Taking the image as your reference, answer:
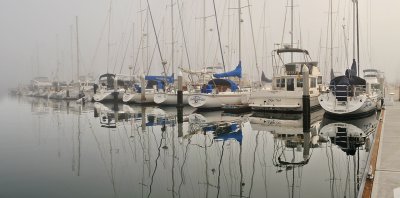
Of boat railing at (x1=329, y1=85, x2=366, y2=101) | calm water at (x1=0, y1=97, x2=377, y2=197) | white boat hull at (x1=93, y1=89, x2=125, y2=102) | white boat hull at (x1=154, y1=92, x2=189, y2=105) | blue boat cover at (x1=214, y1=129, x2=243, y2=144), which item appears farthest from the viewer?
white boat hull at (x1=93, y1=89, x2=125, y2=102)

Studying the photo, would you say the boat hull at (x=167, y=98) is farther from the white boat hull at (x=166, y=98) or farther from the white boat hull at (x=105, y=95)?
the white boat hull at (x=105, y=95)

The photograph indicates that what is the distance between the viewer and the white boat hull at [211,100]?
30.7 m

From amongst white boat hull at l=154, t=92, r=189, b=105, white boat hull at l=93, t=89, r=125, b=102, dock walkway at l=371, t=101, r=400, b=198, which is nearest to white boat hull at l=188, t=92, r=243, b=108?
white boat hull at l=154, t=92, r=189, b=105

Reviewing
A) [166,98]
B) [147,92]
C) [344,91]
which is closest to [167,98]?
[166,98]

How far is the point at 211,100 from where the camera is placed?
1214 inches

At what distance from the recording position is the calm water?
8859mm

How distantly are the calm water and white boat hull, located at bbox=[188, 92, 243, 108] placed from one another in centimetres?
1079

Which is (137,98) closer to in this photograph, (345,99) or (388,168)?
(345,99)

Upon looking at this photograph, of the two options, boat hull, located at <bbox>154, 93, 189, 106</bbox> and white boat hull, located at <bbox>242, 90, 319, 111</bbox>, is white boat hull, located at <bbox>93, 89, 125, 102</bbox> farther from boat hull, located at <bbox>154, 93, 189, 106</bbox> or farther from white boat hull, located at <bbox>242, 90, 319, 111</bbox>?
white boat hull, located at <bbox>242, 90, 319, 111</bbox>

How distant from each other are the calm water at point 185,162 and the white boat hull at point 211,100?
425 inches

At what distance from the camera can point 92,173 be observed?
34.7 ft

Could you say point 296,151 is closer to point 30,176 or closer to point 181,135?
point 181,135

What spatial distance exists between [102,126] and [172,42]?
20.5 metres

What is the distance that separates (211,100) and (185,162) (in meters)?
19.1
